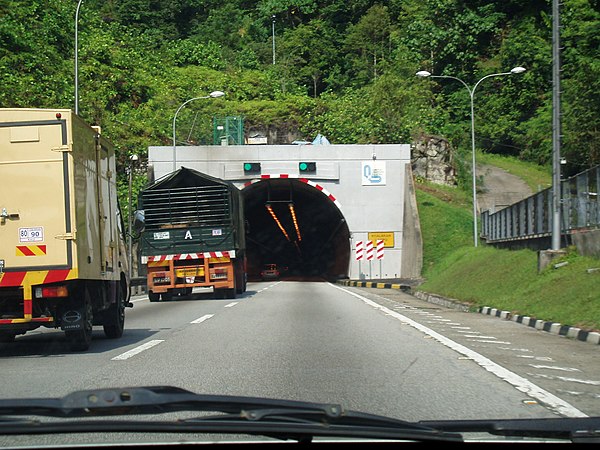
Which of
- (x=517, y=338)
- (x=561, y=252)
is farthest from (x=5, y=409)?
(x=561, y=252)

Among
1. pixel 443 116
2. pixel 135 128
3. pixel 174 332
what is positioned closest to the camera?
pixel 174 332

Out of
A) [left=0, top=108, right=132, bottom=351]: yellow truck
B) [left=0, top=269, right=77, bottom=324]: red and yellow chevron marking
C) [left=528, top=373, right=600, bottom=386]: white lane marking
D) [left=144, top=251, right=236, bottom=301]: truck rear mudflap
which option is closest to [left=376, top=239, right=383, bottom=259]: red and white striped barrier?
[left=144, top=251, right=236, bottom=301]: truck rear mudflap

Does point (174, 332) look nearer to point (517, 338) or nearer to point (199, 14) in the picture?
point (517, 338)

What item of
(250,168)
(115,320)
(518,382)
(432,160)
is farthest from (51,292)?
(432,160)

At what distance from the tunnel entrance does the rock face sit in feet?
20.2

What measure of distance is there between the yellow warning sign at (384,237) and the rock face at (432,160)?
820cm

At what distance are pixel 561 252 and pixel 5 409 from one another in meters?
19.6

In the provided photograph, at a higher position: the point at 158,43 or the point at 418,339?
the point at 158,43

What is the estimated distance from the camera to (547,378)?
9625 millimetres

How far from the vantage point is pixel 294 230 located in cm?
7719

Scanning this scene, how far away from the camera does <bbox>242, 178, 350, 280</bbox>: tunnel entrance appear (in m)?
54.2

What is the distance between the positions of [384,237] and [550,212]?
76.0 ft

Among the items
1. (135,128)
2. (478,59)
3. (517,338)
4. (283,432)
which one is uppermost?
(478,59)

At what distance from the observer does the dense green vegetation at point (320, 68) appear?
5284 cm
